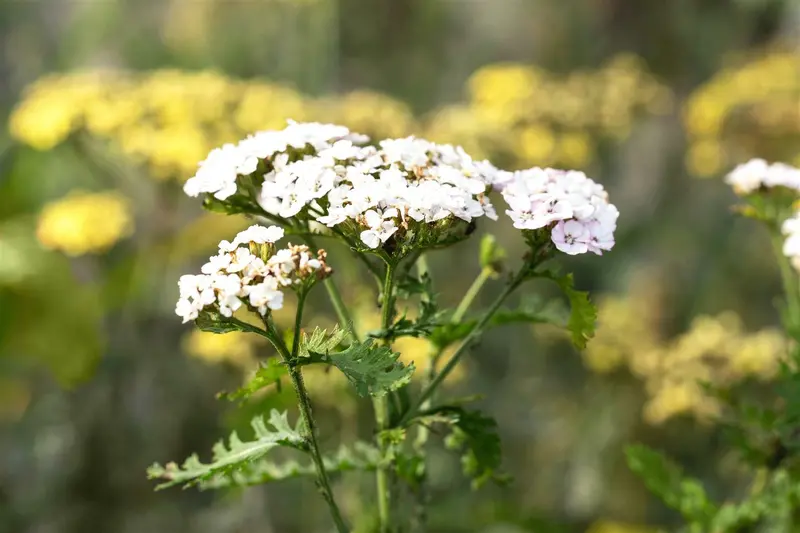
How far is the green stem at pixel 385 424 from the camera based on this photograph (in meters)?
1.07

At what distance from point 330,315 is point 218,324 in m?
1.96

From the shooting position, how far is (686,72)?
474 centimetres

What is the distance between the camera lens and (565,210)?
108 cm

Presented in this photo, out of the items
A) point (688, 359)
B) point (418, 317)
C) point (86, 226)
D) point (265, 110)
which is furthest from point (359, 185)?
point (86, 226)

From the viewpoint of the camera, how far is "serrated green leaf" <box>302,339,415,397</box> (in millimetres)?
928

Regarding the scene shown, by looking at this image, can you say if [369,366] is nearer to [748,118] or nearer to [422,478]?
[422,478]

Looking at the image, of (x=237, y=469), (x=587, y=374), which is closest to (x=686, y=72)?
(x=587, y=374)

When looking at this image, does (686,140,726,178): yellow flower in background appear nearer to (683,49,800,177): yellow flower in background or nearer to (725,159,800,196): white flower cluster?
(683,49,800,177): yellow flower in background

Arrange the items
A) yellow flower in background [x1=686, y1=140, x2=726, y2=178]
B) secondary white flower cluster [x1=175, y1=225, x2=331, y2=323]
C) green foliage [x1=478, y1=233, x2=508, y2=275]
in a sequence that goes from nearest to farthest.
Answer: secondary white flower cluster [x1=175, y1=225, x2=331, y2=323] → green foliage [x1=478, y1=233, x2=508, y2=275] → yellow flower in background [x1=686, y1=140, x2=726, y2=178]

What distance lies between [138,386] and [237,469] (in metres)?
2.09

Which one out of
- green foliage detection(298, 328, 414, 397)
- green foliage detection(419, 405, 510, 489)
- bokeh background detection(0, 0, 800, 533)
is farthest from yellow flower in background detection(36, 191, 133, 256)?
green foliage detection(298, 328, 414, 397)

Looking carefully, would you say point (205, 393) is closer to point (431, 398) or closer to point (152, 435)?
point (152, 435)

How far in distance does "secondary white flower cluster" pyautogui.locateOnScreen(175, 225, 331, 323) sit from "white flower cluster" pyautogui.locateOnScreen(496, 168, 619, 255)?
31 cm

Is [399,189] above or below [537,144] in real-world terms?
below
